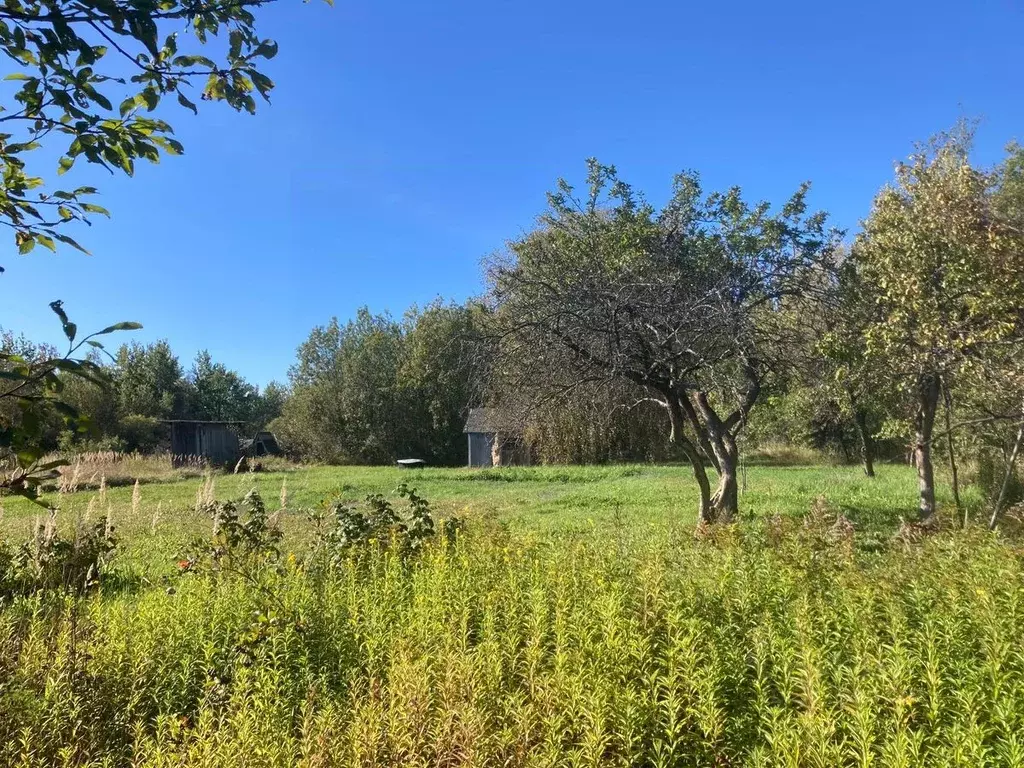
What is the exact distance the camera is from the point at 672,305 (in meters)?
8.05

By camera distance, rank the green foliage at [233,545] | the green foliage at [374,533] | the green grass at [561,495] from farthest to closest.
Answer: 1. the green grass at [561,495]
2. the green foliage at [374,533]
3. the green foliage at [233,545]

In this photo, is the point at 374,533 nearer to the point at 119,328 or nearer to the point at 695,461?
the point at 119,328

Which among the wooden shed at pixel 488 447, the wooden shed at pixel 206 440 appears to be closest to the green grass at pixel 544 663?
the wooden shed at pixel 488 447

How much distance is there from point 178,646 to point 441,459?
35.3 meters

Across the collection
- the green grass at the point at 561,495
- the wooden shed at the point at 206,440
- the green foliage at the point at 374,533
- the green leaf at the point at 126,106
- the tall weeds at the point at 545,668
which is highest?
the green leaf at the point at 126,106

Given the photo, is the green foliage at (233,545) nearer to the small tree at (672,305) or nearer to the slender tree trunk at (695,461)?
the small tree at (672,305)

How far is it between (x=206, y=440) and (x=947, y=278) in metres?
33.9

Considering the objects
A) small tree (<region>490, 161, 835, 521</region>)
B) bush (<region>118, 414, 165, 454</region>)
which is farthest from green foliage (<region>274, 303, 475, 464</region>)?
small tree (<region>490, 161, 835, 521</region>)

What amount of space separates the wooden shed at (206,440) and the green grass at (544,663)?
2977 cm

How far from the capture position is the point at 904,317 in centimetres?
746

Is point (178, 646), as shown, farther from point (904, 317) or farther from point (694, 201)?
point (694, 201)

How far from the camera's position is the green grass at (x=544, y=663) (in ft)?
7.80

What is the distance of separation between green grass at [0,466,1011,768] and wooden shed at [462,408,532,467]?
79.5ft

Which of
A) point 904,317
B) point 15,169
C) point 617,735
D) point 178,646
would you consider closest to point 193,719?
point 178,646
